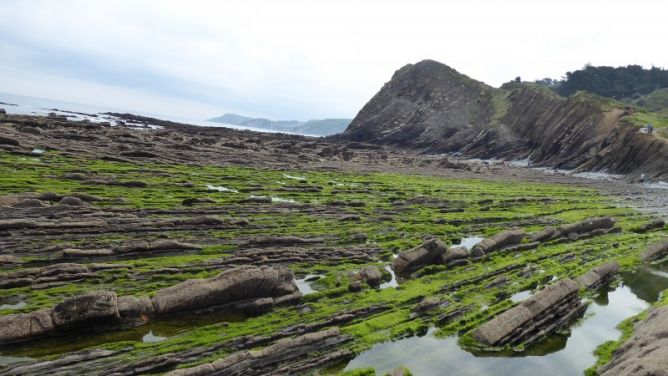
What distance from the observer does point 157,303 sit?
19.8 meters

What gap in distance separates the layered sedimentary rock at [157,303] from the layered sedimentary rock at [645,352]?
14.4 metres

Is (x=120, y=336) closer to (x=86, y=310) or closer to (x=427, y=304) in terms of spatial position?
(x=86, y=310)

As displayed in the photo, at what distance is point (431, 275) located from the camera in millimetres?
28062

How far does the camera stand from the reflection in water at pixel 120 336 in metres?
16.1

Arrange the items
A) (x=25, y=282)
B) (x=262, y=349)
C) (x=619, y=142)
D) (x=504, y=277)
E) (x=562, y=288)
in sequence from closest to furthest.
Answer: (x=262, y=349) < (x=25, y=282) < (x=562, y=288) < (x=504, y=277) < (x=619, y=142)

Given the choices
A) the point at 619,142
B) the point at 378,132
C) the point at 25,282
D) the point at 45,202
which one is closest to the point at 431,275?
the point at 25,282

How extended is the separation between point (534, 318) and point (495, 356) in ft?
12.2

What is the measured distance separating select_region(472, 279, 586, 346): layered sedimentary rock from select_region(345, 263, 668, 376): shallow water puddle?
59cm

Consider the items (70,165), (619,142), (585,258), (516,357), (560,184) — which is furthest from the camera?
(619,142)

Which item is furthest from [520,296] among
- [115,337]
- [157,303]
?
[115,337]

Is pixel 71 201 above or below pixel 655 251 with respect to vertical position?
below

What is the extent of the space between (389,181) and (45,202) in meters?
49.8

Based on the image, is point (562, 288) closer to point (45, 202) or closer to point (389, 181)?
point (45, 202)

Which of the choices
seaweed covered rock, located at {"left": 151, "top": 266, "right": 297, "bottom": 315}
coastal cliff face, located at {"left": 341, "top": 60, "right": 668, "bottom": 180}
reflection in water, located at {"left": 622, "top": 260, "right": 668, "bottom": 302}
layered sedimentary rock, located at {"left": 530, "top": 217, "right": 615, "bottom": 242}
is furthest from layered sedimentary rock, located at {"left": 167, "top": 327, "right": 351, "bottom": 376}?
coastal cliff face, located at {"left": 341, "top": 60, "right": 668, "bottom": 180}
